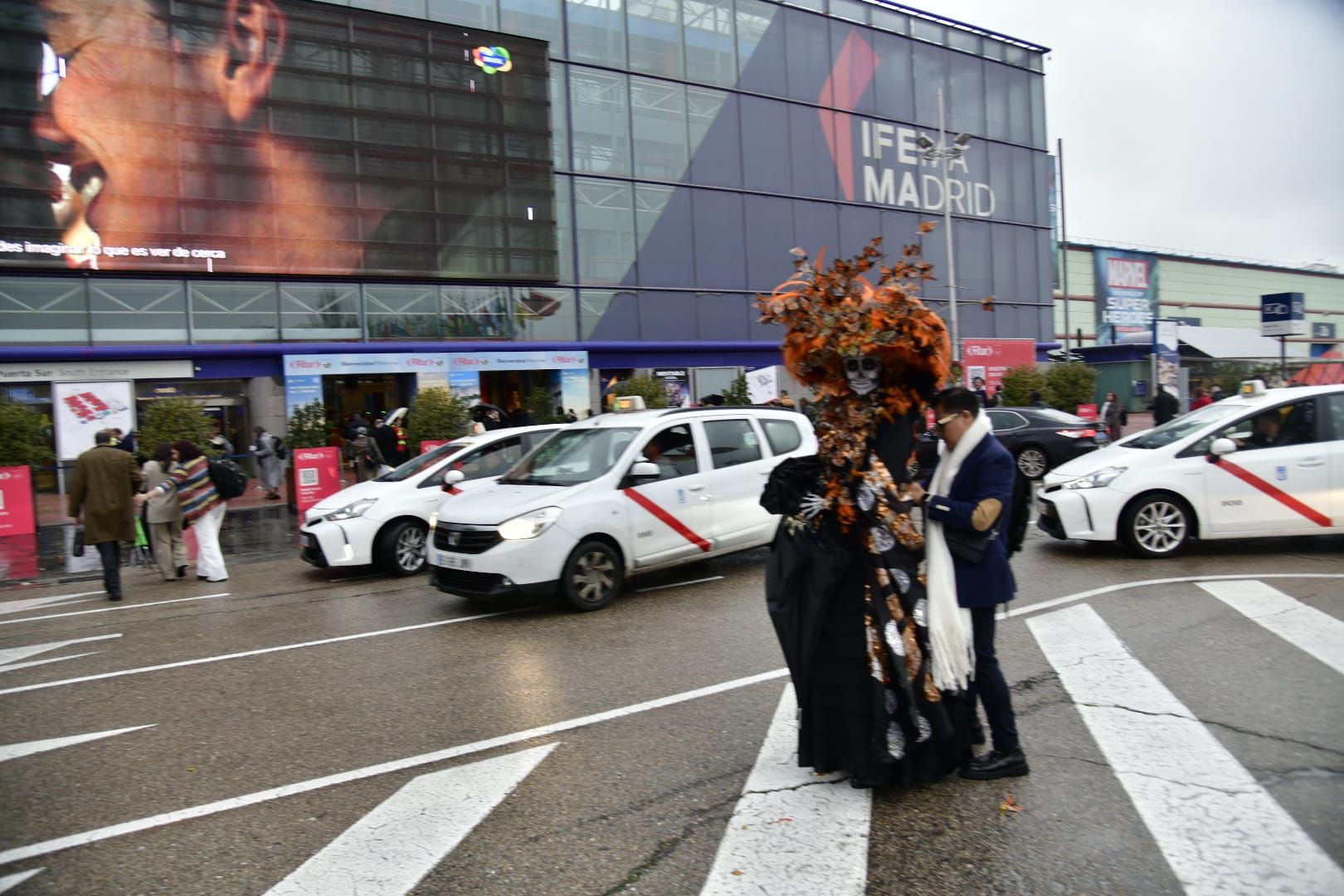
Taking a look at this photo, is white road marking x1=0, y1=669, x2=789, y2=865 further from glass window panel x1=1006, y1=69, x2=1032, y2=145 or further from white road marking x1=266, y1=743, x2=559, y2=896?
glass window panel x1=1006, y1=69, x2=1032, y2=145

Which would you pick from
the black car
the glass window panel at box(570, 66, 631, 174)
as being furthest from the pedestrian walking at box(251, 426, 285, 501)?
the black car

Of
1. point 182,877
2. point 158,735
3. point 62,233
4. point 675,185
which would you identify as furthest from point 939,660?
point 675,185

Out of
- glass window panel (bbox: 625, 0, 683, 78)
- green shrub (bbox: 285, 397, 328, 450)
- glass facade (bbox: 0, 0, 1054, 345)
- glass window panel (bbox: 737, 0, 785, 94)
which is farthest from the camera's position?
glass window panel (bbox: 737, 0, 785, 94)

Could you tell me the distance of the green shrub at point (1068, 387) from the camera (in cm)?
3166

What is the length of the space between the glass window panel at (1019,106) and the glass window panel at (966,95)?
6.31ft

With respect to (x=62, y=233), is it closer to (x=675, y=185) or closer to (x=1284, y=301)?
(x=675, y=185)

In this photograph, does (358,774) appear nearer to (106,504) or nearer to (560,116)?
(106,504)

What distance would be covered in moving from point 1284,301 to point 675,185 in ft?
61.5

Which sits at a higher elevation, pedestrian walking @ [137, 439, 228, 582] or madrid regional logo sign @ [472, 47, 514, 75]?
madrid regional logo sign @ [472, 47, 514, 75]

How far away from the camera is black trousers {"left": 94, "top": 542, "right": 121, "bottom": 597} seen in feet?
32.5

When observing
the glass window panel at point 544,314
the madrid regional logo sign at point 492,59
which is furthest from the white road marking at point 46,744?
the madrid regional logo sign at point 492,59

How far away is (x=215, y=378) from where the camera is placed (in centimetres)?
2533

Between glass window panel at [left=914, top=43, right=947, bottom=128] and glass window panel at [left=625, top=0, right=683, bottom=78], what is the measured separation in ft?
38.2

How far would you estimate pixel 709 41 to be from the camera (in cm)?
3241
